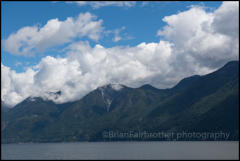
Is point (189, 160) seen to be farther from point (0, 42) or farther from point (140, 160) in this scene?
point (0, 42)

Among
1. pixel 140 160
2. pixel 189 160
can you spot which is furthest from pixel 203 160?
pixel 140 160

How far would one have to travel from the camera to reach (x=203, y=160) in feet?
583

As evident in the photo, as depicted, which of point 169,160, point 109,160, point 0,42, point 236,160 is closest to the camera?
point 0,42

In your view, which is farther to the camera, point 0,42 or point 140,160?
point 140,160

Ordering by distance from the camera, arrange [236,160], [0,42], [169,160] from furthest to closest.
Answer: [169,160]
[236,160]
[0,42]

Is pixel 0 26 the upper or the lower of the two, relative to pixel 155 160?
upper

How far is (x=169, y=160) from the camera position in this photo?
7308 inches

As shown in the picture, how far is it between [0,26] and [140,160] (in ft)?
444

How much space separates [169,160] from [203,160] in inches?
792

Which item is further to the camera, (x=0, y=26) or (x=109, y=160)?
(x=109, y=160)

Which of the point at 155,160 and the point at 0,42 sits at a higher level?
the point at 0,42

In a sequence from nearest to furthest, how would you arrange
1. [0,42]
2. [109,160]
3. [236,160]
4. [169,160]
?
[0,42] < [236,160] < [169,160] < [109,160]

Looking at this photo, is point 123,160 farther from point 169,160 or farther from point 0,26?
point 0,26

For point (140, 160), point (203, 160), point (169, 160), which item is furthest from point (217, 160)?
point (140, 160)
